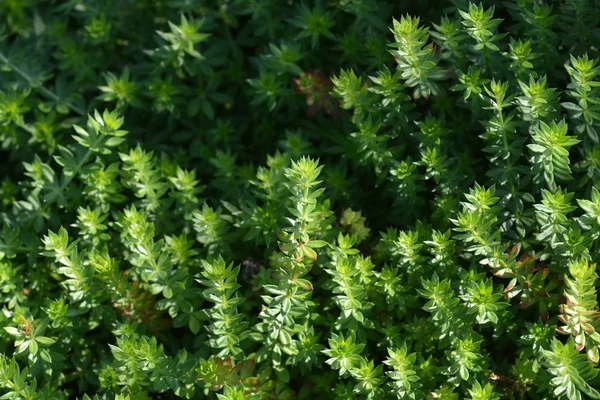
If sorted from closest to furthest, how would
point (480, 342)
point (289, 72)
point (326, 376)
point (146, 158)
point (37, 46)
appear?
point (480, 342) → point (326, 376) → point (146, 158) → point (289, 72) → point (37, 46)

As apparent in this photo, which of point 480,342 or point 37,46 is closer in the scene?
point 480,342

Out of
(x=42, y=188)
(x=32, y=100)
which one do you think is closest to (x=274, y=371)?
(x=42, y=188)

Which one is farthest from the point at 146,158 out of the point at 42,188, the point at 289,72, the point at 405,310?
the point at 405,310

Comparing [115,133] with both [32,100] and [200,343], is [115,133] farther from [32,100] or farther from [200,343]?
[200,343]

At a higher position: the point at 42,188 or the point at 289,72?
the point at 289,72

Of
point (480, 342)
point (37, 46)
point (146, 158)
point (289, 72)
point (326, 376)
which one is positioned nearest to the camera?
point (480, 342)

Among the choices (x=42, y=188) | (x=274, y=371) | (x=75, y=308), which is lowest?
(x=274, y=371)

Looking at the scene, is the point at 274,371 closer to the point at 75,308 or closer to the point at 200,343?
the point at 200,343
